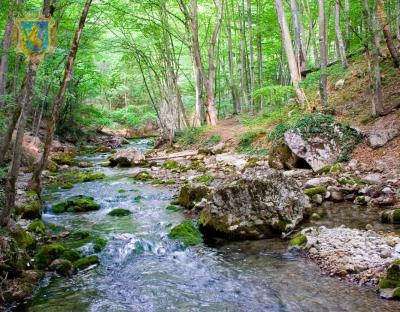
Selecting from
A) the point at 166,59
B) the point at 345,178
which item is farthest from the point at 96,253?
the point at 166,59

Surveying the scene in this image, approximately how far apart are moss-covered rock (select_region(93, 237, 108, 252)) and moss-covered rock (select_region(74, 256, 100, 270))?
412 mm

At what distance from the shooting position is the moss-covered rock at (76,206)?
8.94 m

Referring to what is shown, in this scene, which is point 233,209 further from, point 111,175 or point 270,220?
point 111,175

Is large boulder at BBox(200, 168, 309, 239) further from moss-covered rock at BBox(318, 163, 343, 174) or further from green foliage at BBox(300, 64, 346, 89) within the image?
green foliage at BBox(300, 64, 346, 89)

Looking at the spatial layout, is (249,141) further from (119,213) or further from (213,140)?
(119,213)

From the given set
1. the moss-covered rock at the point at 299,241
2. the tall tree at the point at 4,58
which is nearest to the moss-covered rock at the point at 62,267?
the moss-covered rock at the point at 299,241

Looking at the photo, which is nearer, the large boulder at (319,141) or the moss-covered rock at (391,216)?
the moss-covered rock at (391,216)

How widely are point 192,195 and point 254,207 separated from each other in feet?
7.51

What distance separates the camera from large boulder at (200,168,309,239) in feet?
21.6

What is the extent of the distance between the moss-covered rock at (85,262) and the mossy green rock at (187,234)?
1437 millimetres

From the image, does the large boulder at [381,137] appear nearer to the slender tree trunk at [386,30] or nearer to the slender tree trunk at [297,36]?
the slender tree trunk at [386,30]

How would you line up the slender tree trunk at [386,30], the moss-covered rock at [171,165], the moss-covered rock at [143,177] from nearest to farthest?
the slender tree trunk at [386,30], the moss-covered rock at [143,177], the moss-covered rock at [171,165]

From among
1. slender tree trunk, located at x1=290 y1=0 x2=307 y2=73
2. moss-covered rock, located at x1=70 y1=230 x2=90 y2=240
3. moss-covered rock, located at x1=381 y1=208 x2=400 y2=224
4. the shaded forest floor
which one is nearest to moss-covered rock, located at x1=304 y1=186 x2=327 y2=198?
the shaded forest floor

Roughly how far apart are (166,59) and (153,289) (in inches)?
691
